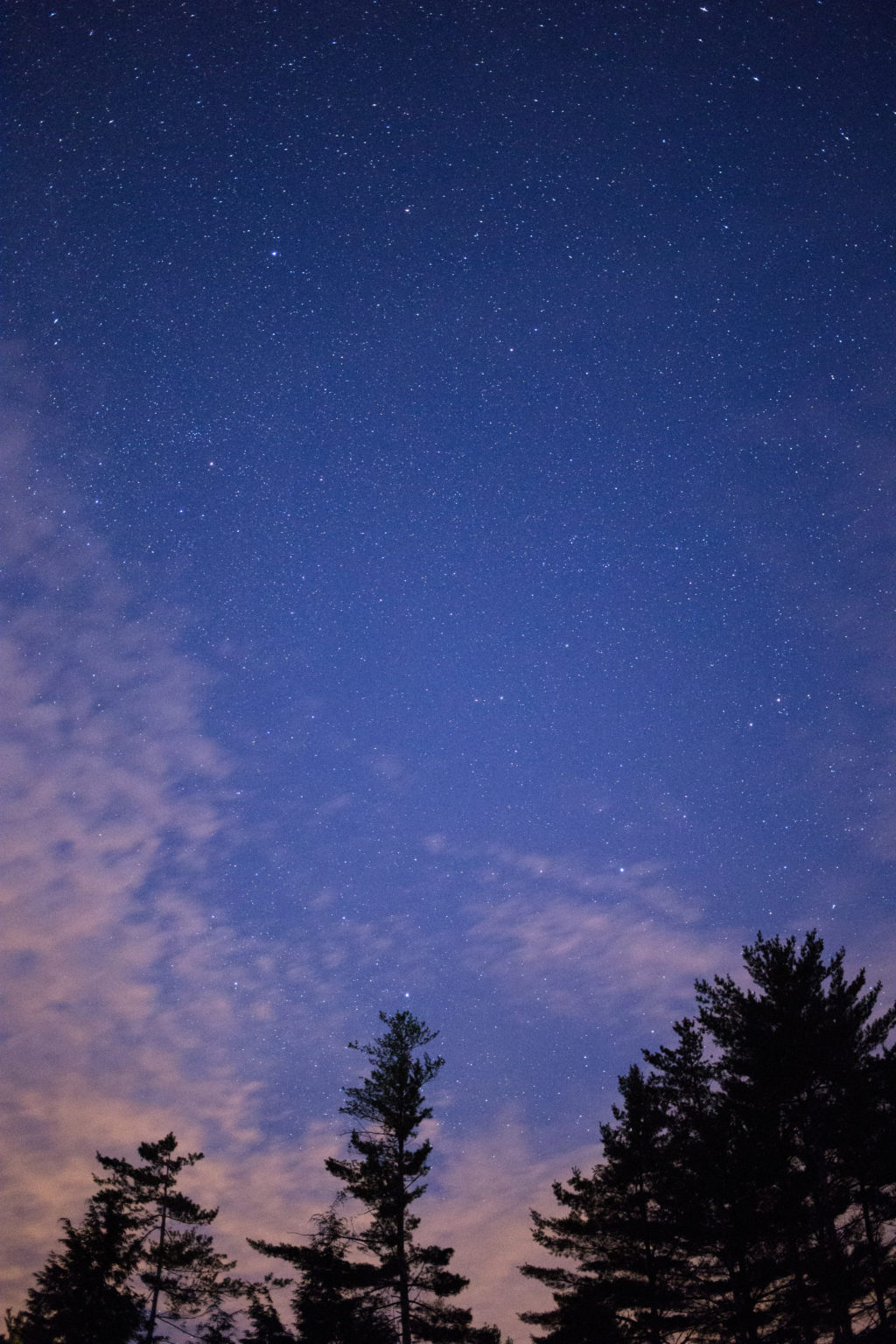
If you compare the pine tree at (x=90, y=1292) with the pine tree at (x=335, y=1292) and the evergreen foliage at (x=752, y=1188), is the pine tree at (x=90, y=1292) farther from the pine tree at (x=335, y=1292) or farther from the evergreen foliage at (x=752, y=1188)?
the evergreen foliage at (x=752, y=1188)

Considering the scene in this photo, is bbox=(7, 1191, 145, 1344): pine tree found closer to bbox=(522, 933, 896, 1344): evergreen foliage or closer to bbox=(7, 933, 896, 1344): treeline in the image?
bbox=(7, 933, 896, 1344): treeline

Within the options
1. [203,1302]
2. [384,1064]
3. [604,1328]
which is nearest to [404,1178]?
[384,1064]

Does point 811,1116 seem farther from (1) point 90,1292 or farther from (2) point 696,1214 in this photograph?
(1) point 90,1292

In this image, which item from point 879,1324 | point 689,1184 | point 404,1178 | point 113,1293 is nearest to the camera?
point 879,1324

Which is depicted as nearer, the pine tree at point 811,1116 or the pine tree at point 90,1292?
the pine tree at point 811,1116

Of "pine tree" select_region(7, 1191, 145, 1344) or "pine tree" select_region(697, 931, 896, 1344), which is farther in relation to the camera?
"pine tree" select_region(7, 1191, 145, 1344)

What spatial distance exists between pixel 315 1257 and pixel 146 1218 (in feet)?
34.3

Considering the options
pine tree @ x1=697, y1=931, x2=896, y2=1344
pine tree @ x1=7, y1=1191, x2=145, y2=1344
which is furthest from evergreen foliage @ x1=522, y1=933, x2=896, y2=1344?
pine tree @ x1=7, y1=1191, x2=145, y2=1344

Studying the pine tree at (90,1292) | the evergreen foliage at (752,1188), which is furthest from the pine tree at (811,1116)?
the pine tree at (90,1292)

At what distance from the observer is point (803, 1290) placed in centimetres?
2238

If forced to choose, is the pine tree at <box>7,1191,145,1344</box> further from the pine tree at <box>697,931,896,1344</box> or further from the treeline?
the pine tree at <box>697,931,896,1344</box>

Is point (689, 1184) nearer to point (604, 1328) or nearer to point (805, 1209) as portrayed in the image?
point (805, 1209)

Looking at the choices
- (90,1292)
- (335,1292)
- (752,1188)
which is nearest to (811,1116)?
(752,1188)

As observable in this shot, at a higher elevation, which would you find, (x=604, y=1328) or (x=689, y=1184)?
(x=689, y=1184)
